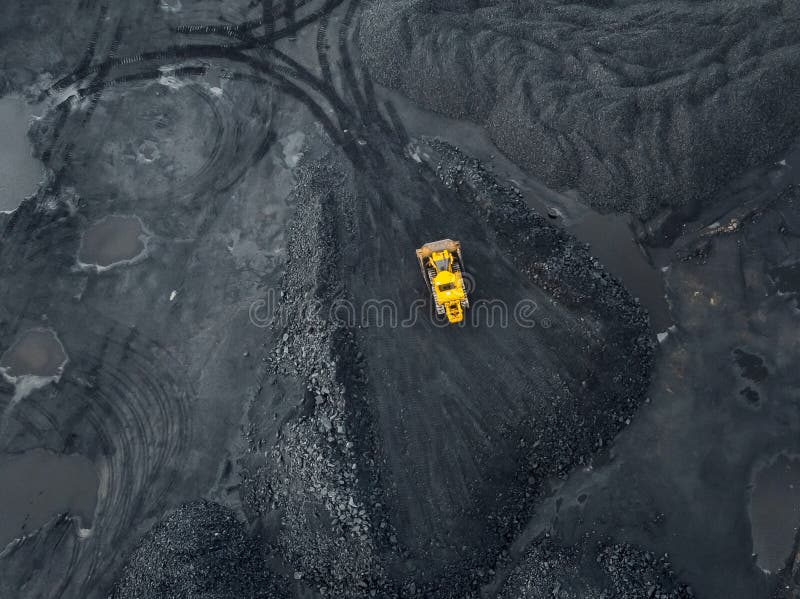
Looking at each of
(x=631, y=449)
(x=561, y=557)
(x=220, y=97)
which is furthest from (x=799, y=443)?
(x=220, y=97)

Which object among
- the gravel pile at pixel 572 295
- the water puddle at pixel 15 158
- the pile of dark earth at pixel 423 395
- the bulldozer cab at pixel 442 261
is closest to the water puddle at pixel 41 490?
the pile of dark earth at pixel 423 395

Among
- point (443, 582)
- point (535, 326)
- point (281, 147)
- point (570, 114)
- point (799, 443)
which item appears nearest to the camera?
point (443, 582)

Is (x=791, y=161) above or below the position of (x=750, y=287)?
above

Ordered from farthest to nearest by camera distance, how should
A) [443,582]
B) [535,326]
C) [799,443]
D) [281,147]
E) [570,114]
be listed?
[281,147], [570,114], [535,326], [799,443], [443,582]

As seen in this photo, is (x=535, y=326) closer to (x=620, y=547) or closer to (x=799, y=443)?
(x=620, y=547)

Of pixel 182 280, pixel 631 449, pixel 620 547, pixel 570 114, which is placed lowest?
pixel 620 547

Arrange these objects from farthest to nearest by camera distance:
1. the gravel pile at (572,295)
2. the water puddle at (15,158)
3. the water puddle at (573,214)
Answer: the water puddle at (15,158) < the water puddle at (573,214) < the gravel pile at (572,295)

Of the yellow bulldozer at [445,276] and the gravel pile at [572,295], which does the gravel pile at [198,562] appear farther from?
the yellow bulldozer at [445,276]

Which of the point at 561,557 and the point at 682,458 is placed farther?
the point at 682,458
